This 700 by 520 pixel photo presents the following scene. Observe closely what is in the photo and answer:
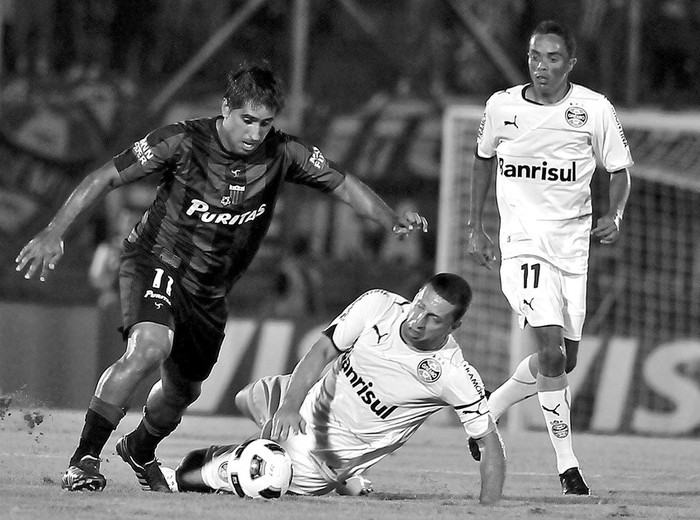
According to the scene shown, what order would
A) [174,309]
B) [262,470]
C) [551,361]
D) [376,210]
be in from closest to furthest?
[262,470] → [174,309] → [376,210] → [551,361]

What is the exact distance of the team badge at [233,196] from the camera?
6480 mm

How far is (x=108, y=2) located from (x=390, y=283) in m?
5.61

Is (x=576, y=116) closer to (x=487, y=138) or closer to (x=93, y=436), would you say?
(x=487, y=138)

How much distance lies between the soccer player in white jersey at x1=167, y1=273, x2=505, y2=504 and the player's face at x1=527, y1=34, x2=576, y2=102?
1562 millimetres

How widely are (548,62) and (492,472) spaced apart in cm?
233

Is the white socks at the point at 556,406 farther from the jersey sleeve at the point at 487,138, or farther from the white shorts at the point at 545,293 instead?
the jersey sleeve at the point at 487,138

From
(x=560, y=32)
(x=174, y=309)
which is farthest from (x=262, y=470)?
(x=560, y=32)

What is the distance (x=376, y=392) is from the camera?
6.61 metres

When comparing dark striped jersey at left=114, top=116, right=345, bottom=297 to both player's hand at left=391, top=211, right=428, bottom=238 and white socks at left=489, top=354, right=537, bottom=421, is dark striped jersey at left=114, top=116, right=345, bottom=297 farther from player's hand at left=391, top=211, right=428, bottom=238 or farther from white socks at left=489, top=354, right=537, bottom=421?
white socks at left=489, top=354, right=537, bottom=421

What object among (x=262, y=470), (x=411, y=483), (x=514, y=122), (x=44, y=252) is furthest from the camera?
(x=514, y=122)

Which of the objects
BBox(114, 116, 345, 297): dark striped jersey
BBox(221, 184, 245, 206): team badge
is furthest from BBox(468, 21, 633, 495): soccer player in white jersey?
BBox(221, 184, 245, 206): team badge

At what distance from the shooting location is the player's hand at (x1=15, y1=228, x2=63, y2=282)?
5.92 meters

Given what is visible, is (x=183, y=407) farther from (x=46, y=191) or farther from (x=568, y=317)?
(x=46, y=191)

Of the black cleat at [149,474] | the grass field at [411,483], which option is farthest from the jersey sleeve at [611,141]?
the black cleat at [149,474]
